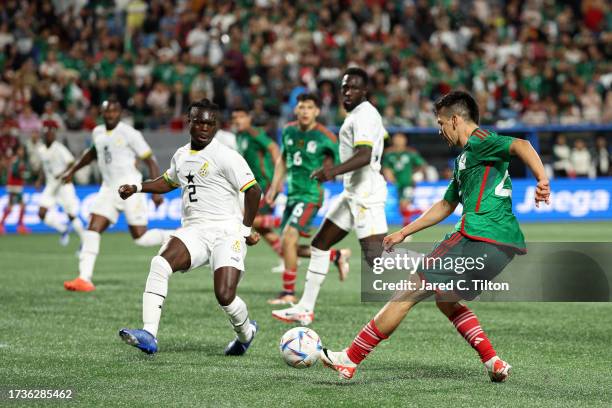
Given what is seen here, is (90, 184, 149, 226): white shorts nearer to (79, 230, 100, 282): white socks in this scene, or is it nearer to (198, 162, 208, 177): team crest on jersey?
(79, 230, 100, 282): white socks

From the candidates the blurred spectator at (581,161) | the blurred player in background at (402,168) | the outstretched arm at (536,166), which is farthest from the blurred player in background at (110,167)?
the blurred spectator at (581,161)

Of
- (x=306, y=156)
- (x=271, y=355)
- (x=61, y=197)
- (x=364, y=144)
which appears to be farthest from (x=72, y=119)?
(x=271, y=355)

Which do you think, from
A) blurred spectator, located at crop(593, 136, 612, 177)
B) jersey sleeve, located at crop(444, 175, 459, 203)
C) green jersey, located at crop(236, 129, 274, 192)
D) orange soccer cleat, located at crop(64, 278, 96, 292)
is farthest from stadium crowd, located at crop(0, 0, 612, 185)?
jersey sleeve, located at crop(444, 175, 459, 203)

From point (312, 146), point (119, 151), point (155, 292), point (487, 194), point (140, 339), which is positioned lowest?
point (140, 339)

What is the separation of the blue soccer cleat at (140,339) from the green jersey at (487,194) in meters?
2.50

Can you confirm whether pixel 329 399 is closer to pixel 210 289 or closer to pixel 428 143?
pixel 210 289

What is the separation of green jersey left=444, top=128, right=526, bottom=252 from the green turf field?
1.04 metres

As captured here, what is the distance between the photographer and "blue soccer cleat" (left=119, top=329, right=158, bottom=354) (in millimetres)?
7652

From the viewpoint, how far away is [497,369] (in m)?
7.08

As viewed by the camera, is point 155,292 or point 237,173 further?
point 237,173

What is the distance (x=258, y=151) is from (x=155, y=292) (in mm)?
6131

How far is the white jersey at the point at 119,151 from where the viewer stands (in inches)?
531

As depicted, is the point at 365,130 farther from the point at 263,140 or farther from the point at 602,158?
the point at 602,158

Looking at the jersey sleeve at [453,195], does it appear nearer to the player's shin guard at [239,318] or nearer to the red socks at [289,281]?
the player's shin guard at [239,318]
